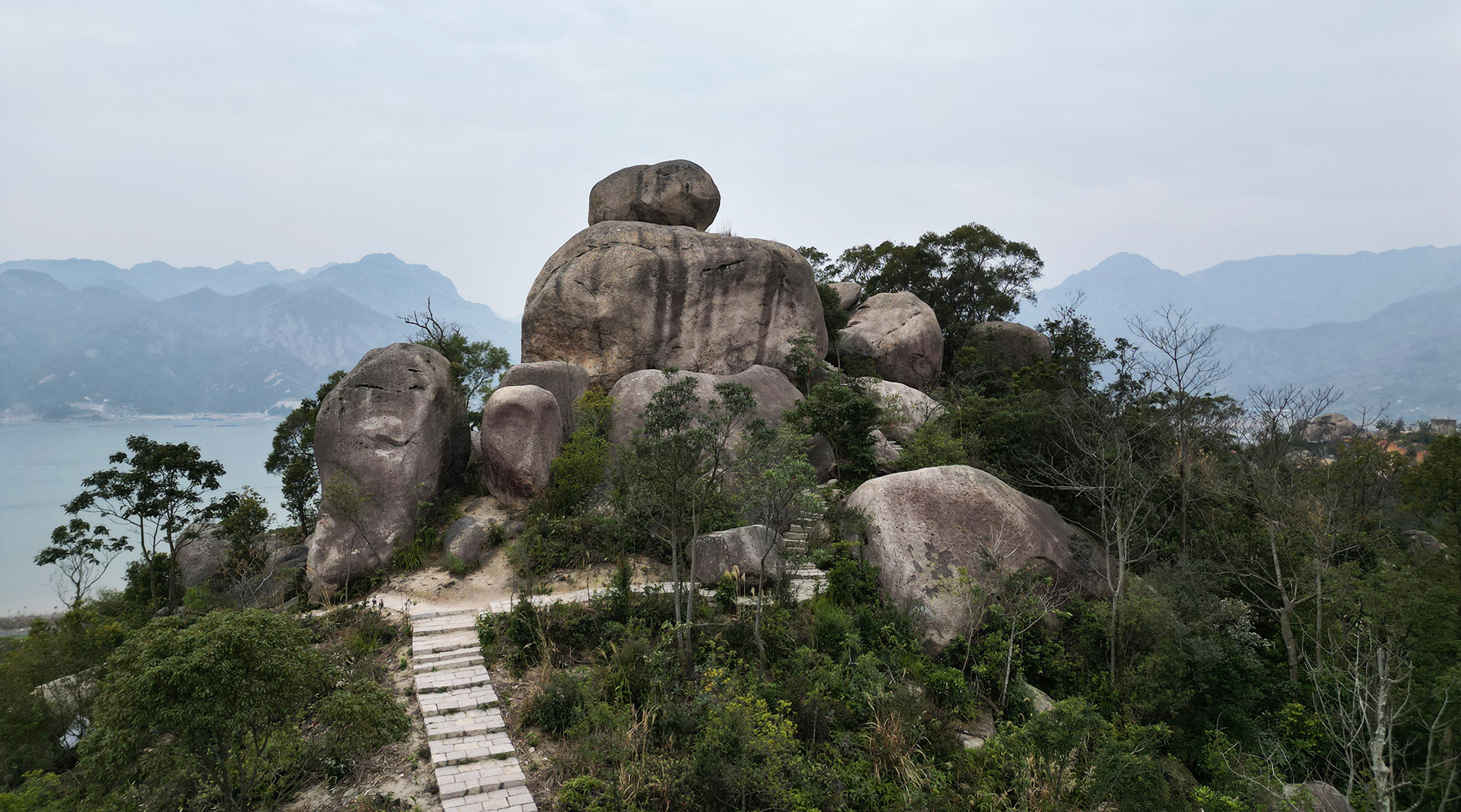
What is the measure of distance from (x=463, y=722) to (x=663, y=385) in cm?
1404

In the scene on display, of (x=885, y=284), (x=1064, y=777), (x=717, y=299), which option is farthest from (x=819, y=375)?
(x=1064, y=777)

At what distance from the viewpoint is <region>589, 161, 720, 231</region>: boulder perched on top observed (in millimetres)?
31250

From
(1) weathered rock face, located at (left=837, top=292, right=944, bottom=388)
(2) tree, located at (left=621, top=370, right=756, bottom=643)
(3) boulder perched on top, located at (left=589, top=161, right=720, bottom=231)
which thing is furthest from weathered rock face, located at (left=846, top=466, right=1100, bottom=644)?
(3) boulder perched on top, located at (left=589, top=161, right=720, bottom=231)

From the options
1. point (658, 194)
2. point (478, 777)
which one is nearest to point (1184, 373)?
point (478, 777)

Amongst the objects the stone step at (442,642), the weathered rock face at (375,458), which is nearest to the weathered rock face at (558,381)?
the weathered rock face at (375,458)

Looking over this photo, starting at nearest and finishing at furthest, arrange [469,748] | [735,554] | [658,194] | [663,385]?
[469,748] → [735,554] → [663,385] → [658,194]

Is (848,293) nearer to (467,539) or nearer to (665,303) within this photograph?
(665,303)

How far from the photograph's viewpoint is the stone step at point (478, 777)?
1004 cm

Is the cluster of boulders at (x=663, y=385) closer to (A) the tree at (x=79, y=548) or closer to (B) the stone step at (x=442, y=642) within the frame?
(B) the stone step at (x=442, y=642)

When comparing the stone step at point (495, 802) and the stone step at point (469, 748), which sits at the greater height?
the stone step at point (469, 748)

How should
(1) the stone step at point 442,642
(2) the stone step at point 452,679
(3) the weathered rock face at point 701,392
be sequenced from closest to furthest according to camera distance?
(2) the stone step at point 452,679 → (1) the stone step at point 442,642 → (3) the weathered rock face at point 701,392

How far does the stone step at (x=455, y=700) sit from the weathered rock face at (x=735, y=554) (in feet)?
18.6

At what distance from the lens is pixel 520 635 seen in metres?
14.7

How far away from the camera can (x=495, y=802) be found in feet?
32.4
